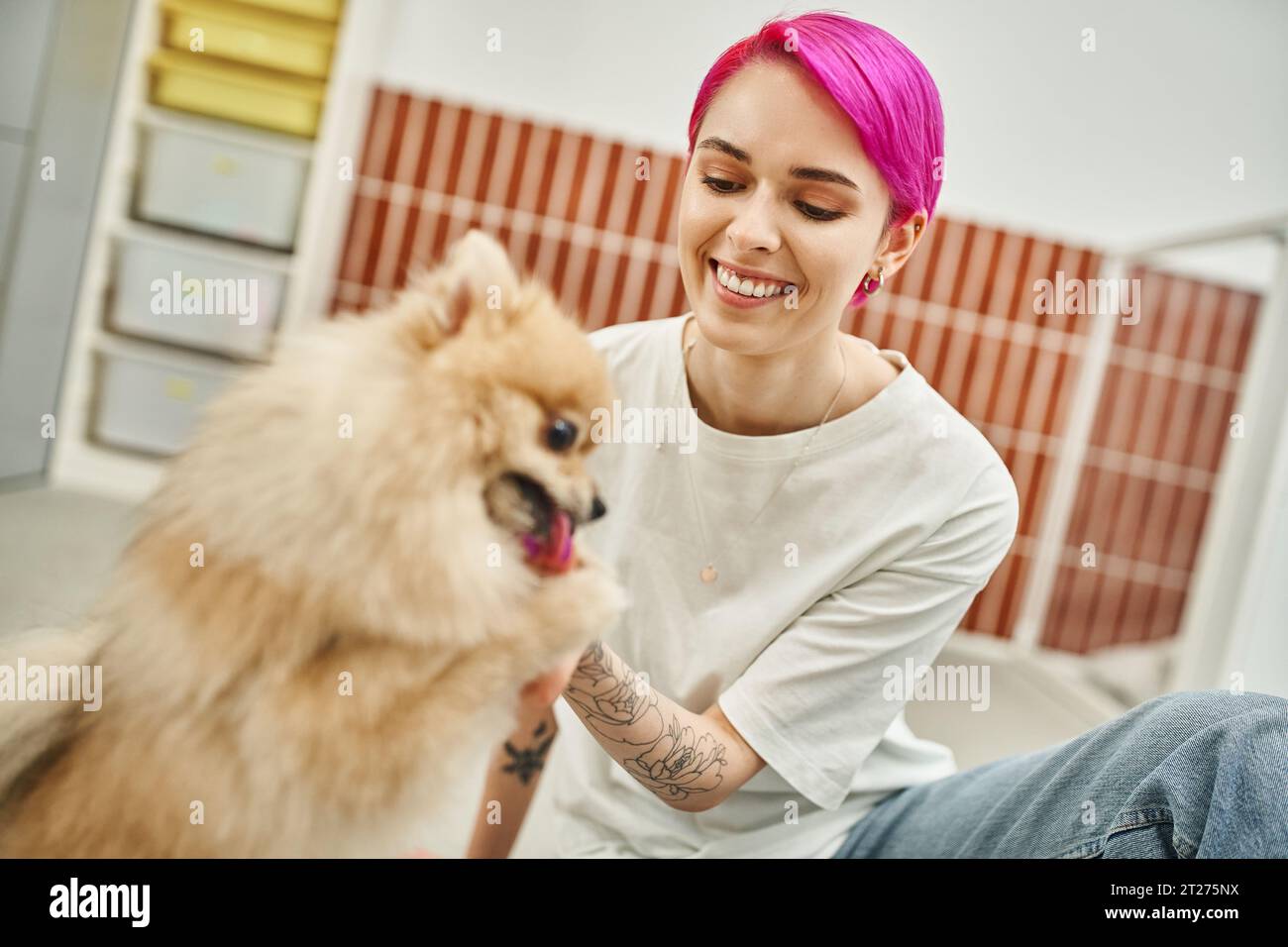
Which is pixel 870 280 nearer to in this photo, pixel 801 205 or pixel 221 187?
pixel 801 205

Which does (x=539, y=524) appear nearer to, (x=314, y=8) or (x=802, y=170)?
(x=802, y=170)

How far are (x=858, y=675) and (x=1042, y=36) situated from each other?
870 mm

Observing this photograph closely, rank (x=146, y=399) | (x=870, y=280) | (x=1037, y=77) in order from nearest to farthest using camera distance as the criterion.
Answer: (x=870, y=280)
(x=1037, y=77)
(x=146, y=399)

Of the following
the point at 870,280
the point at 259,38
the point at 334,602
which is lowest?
the point at 334,602

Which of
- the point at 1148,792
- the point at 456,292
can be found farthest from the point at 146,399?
the point at 1148,792

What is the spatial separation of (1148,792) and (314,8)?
291 centimetres

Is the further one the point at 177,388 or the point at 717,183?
the point at 177,388

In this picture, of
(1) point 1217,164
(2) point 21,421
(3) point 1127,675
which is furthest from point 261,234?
(3) point 1127,675

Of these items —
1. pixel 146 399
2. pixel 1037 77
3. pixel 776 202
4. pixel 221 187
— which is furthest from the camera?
pixel 221 187

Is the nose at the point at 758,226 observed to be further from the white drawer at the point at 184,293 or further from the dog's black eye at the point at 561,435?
the white drawer at the point at 184,293

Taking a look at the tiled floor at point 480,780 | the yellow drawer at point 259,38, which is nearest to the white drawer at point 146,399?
the tiled floor at point 480,780

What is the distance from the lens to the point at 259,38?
2.79 m

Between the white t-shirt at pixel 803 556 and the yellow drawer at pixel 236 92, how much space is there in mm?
2115

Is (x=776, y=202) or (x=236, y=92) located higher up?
(x=236, y=92)
